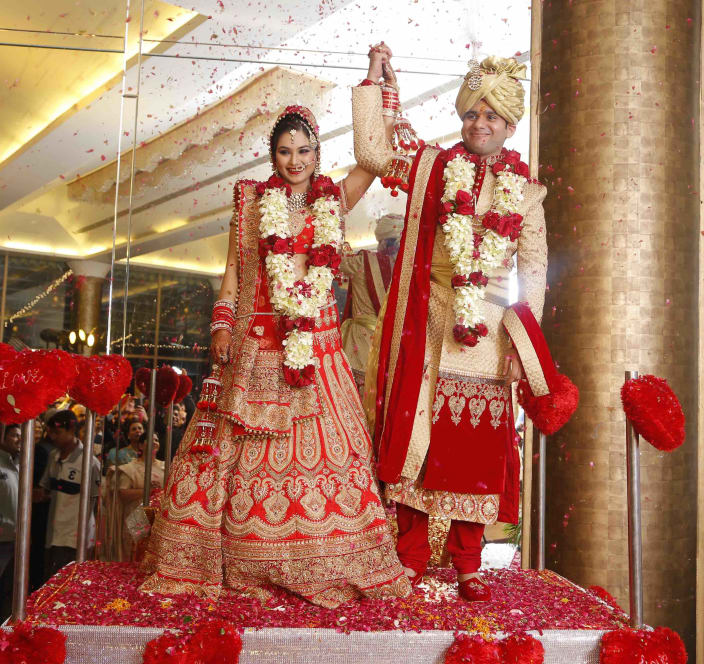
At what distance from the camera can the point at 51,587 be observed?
291 cm

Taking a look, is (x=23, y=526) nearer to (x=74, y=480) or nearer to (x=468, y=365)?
(x=468, y=365)

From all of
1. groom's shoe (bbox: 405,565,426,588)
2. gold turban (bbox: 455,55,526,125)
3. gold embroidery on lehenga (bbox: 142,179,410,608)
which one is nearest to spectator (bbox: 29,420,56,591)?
gold embroidery on lehenga (bbox: 142,179,410,608)

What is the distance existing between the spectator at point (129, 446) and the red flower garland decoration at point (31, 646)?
169 cm

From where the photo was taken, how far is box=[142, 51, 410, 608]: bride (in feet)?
9.12

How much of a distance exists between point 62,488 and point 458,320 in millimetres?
2554

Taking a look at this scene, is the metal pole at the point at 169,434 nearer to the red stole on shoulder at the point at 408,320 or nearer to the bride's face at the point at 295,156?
the red stole on shoulder at the point at 408,320

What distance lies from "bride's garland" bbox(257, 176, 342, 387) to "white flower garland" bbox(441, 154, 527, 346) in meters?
0.44

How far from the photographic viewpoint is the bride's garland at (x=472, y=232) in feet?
9.57

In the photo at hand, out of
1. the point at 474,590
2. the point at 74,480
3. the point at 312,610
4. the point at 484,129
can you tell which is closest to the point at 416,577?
the point at 474,590

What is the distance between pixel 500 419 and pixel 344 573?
791mm

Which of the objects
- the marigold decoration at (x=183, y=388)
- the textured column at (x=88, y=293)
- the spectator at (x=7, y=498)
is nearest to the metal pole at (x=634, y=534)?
the marigold decoration at (x=183, y=388)

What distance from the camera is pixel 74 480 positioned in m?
4.34

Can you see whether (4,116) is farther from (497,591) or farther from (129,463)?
(497,591)

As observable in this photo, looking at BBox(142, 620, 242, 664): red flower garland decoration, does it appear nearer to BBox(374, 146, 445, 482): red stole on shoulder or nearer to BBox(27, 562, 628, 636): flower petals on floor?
BBox(27, 562, 628, 636): flower petals on floor
